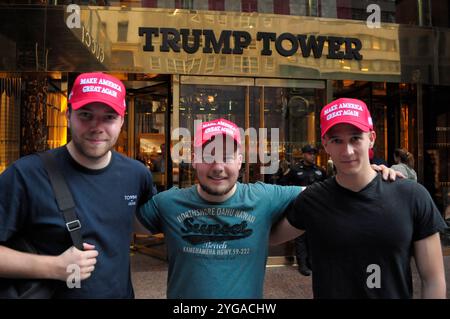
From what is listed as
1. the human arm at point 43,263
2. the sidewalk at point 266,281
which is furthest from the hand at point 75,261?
the sidewalk at point 266,281

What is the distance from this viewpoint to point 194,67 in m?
7.09

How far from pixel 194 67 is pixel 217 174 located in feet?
17.0

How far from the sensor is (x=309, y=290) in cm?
560

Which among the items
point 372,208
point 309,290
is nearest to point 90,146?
point 372,208

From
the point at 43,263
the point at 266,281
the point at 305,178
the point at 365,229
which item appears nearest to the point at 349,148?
the point at 365,229

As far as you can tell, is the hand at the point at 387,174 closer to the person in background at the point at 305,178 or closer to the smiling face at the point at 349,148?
the smiling face at the point at 349,148

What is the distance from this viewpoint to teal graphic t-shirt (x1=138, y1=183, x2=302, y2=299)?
2160 mm

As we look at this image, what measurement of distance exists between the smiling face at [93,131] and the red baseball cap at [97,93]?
1.5 inches

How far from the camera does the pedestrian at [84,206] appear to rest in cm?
189

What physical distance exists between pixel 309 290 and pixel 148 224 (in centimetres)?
386
